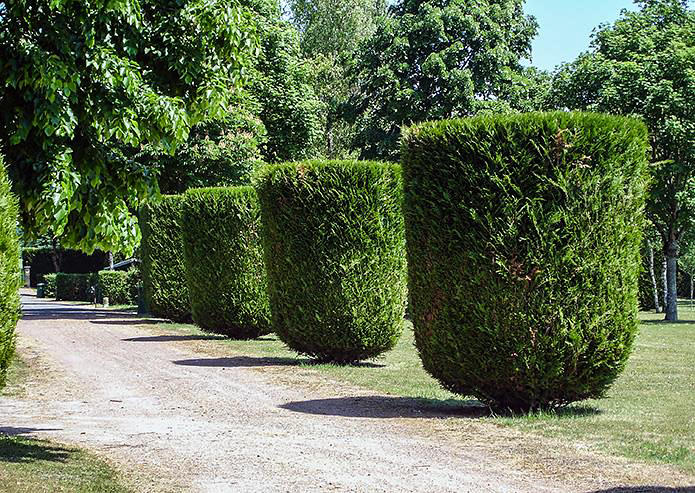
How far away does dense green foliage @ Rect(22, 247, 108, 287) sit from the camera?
65.6m

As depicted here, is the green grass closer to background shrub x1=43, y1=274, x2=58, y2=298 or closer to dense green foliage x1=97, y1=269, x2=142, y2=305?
dense green foliage x1=97, y1=269, x2=142, y2=305

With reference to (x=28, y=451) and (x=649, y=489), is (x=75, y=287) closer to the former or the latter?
(x=28, y=451)

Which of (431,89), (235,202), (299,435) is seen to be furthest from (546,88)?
(299,435)

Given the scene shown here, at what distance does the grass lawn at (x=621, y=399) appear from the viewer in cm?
869

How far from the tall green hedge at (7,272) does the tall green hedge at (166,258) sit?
21199mm

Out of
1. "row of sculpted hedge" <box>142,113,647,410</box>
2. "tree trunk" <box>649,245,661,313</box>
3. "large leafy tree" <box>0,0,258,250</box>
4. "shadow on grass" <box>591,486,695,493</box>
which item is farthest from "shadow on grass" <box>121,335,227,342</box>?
"tree trunk" <box>649,245,661,313</box>

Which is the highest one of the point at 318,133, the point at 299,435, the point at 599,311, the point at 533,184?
the point at 318,133

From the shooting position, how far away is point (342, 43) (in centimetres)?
4941

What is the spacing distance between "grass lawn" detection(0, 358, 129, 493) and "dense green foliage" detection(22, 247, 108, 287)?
163 feet

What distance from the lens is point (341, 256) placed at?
1612 centimetres

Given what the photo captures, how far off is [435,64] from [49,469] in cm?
2819

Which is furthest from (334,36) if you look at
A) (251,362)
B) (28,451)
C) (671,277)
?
(28,451)

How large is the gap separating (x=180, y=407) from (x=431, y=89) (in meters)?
25.3

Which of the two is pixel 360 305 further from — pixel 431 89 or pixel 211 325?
pixel 431 89
